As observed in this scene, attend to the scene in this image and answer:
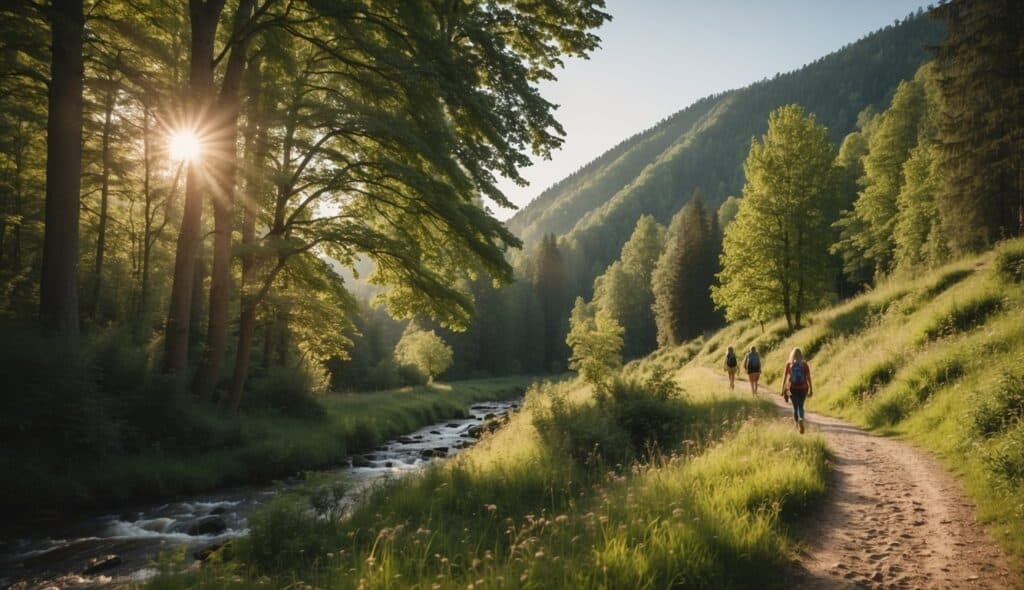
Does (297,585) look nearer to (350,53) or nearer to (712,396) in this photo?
(712,396)

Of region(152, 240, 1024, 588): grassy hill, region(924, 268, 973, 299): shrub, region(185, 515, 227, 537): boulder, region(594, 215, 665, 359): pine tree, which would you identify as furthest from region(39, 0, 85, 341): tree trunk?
region(594, 215, 665, 359): pine tree

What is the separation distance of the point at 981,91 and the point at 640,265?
51.0m

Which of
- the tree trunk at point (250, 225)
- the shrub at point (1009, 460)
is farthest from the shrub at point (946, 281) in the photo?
the tree trunk at point (250, 225)

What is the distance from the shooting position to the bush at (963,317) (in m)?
12.1

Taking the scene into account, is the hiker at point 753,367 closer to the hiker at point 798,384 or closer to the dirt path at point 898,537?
the hiker at point 798,384

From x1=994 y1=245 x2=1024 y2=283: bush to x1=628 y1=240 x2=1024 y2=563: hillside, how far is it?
0.03m

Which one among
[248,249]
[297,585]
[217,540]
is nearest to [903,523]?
[297,585]

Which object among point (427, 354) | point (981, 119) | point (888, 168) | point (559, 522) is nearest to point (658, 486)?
point (559, 522)

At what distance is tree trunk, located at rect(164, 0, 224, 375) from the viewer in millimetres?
11656

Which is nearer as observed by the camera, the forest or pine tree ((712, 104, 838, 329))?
the forest

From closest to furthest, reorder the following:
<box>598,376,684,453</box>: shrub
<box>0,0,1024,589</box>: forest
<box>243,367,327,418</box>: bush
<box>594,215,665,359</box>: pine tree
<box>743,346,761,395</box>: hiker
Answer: <box>0,0,1024,589</box>: forest < <box>598,376,684,453</box>: shrub < <box>743,346,761,395</box>: hiker < <box>243,367,327,418</box>: bush < <box>594,215,665,359</box>: pine tree

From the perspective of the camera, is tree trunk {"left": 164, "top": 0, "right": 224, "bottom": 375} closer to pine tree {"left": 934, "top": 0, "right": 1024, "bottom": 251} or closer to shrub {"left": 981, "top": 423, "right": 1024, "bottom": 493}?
shrub {"left": 981, "top": 423, "right": 1024, "bottom": 493}

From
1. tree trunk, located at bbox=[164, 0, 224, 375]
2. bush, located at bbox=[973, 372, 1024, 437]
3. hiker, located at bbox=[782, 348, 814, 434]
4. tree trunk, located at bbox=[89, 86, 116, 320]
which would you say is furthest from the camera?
tree trunk, located at bbox=[89, 86, 116, 320]

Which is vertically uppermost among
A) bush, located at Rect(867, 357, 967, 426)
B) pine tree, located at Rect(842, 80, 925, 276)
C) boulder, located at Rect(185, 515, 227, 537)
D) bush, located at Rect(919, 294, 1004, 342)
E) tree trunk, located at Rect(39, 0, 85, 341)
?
pine tree, located at Rect(842, 80, 925, 276)
